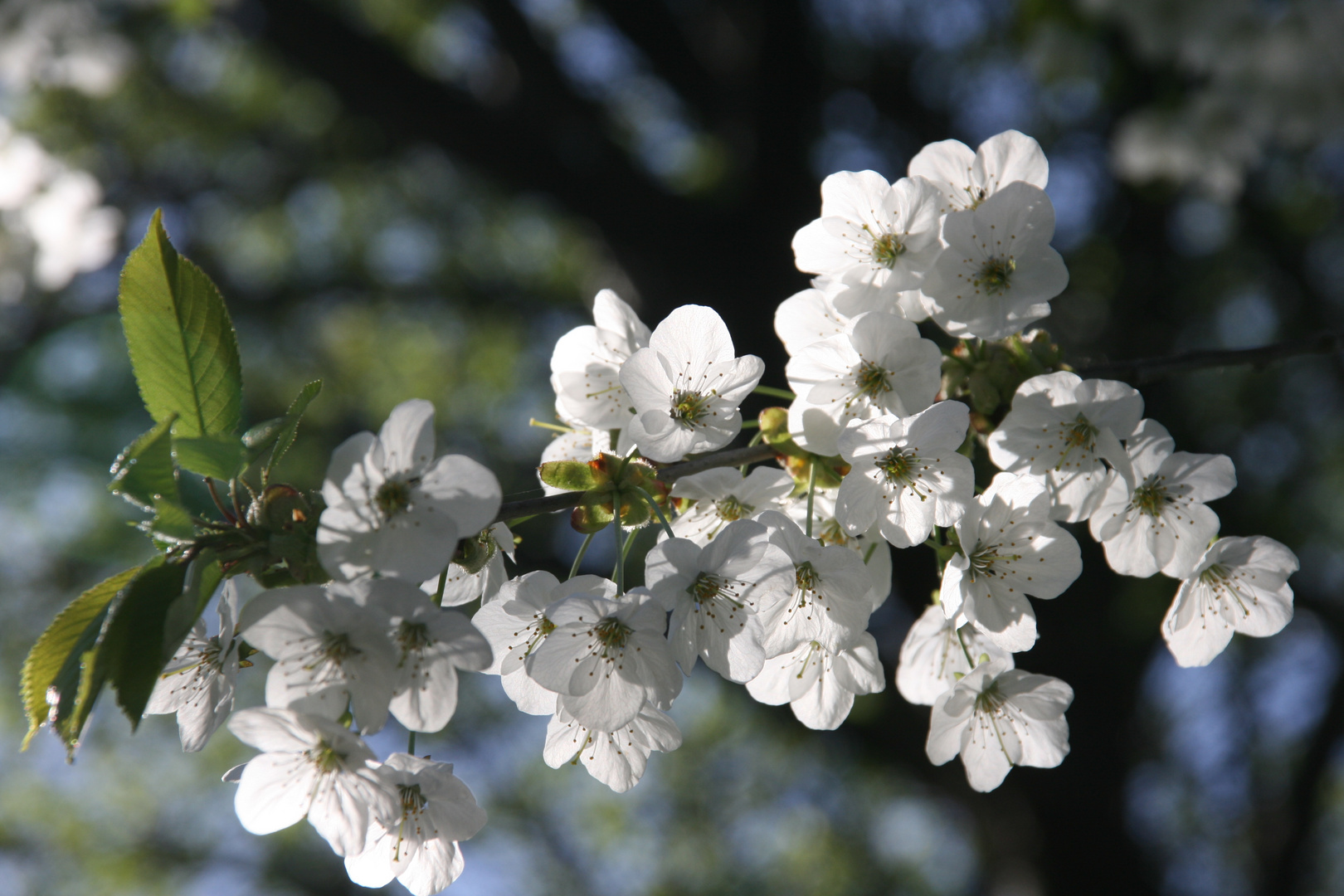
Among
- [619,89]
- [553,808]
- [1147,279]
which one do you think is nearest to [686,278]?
[619,89]

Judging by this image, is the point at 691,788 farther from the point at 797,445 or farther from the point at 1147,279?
the point at 797,445

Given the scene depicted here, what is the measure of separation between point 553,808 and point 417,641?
24.5 ft

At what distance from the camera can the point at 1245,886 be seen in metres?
5.66

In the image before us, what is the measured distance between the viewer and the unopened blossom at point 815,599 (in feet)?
3.16

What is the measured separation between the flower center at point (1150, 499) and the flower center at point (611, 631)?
644 millimetres

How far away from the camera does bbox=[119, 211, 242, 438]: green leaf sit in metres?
0.94

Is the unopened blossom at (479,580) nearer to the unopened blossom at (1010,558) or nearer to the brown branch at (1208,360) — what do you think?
the unopened blossom at (1010,558)

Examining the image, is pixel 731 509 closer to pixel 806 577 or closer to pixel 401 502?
pixel 806 577

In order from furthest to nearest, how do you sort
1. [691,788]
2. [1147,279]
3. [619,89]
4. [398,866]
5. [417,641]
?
[691,788], [619,89], [1147,279], [398,866], [417,641]

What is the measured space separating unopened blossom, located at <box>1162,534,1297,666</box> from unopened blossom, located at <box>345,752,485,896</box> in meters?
0.91

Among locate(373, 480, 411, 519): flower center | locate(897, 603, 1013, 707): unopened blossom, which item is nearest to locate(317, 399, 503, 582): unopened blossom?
locate(373, 480, 411, 519): flower center

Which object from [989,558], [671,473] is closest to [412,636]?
[671,473]

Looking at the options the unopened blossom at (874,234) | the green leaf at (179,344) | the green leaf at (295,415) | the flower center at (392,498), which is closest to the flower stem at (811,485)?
the unopened blossom at (874,234)

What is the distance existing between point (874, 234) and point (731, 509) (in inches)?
16.0
